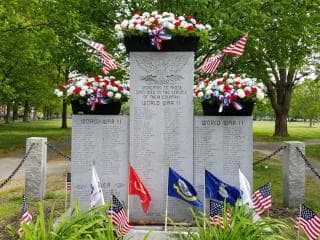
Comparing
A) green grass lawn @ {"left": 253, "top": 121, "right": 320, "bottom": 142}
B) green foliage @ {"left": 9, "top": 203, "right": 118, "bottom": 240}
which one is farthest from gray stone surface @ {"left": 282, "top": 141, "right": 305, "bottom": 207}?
green grass lawn @ {"left": 253, "top": 121, "right": 320, "bottom": 142}

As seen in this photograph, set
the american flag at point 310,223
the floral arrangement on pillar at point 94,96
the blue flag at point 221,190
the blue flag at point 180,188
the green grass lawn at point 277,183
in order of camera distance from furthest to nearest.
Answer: the green grass lawn at point 277,183 → the floral arrangement on pillar at point 94,96 → the blue flag at point 180,188 → the blue flag at point 221,190 → the american flag at point 310,223

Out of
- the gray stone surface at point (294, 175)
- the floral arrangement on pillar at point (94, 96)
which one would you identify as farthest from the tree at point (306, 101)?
the floral arrangement on pillar at point (94, 96)

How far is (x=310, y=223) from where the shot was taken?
18.9ft

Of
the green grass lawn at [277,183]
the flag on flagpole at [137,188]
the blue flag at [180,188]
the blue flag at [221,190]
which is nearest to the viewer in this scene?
the blue flag at [221,190]

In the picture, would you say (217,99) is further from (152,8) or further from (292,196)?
(152,8)

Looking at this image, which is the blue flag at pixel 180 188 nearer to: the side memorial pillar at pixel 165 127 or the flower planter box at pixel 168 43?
the side memorial pillar at pixel 165 127

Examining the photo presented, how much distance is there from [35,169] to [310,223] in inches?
258

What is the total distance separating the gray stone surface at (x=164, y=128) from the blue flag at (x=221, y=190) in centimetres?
141

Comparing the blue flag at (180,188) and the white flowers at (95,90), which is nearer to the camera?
the blue flag at (180,188)

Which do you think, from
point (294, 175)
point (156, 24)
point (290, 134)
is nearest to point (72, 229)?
point (156, 24)

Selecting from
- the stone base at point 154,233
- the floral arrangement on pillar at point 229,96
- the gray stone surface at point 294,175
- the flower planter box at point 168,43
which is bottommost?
the stone base at point 154,233

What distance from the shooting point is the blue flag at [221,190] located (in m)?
6.60

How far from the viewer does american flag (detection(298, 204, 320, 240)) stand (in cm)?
568

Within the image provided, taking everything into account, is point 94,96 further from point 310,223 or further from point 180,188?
point 310,223
